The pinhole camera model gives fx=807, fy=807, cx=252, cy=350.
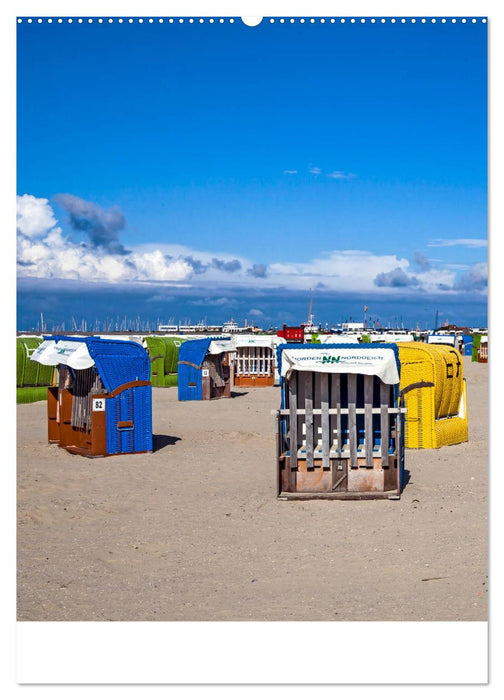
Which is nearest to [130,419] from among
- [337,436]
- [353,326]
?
[337,436]

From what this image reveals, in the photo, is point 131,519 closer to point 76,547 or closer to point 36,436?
point 76,547

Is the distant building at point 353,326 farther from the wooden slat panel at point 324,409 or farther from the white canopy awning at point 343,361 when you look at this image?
the white canopy awning at point 343,361

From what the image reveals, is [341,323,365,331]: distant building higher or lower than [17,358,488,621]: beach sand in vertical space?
higher

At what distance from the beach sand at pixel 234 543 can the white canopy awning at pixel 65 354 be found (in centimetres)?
194

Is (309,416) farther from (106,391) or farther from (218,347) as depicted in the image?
(218,347)

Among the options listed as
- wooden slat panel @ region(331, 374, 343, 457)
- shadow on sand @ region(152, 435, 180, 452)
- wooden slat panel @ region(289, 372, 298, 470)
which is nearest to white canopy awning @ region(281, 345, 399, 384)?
wooden slat panel @ region(289, 372, 298, 470)

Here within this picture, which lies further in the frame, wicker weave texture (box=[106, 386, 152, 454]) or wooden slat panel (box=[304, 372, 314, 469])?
wicker weave texture (box=[106, 386, 152, 454])

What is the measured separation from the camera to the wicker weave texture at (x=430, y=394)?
1617 centimetres

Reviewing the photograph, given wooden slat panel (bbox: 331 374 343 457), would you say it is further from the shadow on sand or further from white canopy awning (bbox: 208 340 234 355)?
white canopy awning (bbox: 208 340 234 355)

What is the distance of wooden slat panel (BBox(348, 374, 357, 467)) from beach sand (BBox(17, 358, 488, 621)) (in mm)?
714

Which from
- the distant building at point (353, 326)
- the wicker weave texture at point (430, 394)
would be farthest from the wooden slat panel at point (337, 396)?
the distant building at point (353, 326)

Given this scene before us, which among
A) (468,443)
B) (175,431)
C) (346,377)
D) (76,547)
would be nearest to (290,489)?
(346,377)

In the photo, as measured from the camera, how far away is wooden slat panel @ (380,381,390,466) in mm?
11773
